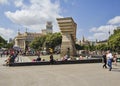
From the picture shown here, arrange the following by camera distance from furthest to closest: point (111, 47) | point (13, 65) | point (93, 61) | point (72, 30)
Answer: point (111, 47) → point (72, 30) → point (93, 61) → point (13, 65)

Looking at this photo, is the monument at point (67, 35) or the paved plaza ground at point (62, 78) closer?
the paved plaza ground at point (62, 78)

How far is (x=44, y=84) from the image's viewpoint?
15367 mm

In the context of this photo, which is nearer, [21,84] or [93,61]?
[21,84]

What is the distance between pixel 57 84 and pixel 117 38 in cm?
8785

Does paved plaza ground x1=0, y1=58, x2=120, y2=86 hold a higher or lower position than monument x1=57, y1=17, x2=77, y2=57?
lower

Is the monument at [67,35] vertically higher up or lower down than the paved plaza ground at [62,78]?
higher up

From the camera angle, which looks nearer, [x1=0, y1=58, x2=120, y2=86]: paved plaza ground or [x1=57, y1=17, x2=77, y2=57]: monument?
[x1=0, y1=58, x2=120, y2=86]: paved plaza ground

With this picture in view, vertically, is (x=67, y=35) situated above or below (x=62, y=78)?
above

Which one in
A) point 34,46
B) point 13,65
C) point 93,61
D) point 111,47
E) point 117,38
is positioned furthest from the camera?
point 34,46

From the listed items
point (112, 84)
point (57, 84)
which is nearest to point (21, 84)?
point (57, 84)

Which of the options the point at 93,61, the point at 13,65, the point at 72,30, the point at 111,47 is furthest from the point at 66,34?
the point at 111,47

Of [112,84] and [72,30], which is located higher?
[72,30]

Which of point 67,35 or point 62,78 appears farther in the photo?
point 67,35

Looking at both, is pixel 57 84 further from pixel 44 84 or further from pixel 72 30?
pixel 72 30
